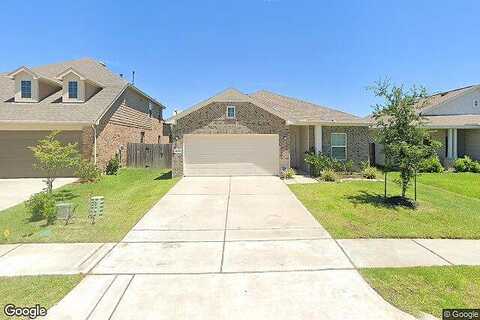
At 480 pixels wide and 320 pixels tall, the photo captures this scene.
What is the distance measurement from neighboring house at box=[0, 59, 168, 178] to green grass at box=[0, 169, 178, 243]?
3082 mm

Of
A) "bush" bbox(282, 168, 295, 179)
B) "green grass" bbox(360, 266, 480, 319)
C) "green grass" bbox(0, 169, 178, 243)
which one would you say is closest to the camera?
"green grass" bbox(360, 266, 480, 319)

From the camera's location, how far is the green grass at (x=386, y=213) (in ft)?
24.0

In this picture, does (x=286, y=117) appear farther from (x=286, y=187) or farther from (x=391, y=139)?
(x=391, y=139)

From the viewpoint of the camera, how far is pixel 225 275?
16.6 ft

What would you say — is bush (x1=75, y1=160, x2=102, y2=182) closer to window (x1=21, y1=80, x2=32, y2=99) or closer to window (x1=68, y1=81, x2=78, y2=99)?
window (x1=68, y1=81, x2=78, y2=99)

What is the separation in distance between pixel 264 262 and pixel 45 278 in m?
3.85

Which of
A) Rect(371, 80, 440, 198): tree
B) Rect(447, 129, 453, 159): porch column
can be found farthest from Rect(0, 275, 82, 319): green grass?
Rect(447, 129, 453, 159): porch column

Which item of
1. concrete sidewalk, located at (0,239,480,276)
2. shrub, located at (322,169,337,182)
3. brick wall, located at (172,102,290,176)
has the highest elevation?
brick wall, located at (172,102,290,176)

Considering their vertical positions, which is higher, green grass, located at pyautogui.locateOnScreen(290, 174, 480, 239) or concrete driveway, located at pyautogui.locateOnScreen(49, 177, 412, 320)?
green grass, located at pyautogui.locateOnScreen(290, 174, 480, 239)

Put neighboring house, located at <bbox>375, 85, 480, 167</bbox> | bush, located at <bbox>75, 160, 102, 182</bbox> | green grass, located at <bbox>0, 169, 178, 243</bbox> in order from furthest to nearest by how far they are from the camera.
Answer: neighboring house, located at <bbox>375, 85, 480, 167</bbox>, bush, located at <bbox>75, 160, 102, 182</bbox>, green grass, located at <bbox>0, 169, 178, 243</bbox>

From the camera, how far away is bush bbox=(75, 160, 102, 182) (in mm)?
14578

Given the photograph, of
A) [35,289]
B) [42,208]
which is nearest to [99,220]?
[42,208]

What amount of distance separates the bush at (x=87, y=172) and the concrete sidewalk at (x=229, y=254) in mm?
8393

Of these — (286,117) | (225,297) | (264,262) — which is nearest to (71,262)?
(225,297)
